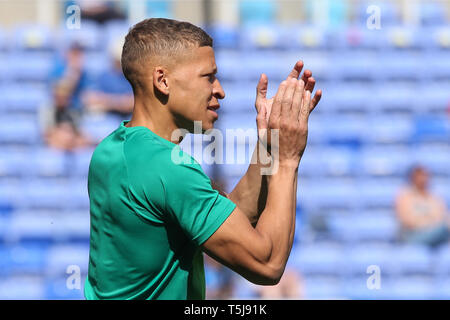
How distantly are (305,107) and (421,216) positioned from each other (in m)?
3.68

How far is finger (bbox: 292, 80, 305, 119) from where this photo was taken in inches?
66.3

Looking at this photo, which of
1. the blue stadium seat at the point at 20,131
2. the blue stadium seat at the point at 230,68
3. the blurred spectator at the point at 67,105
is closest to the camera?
the blurred spectator at the point at 67,105

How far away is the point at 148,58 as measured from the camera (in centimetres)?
170

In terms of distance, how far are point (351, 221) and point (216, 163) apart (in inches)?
51.4

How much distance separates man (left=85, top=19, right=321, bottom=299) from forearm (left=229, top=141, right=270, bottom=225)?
0.15 m

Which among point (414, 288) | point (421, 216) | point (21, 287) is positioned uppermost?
point (421, 216)

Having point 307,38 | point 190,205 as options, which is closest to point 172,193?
point 190,205

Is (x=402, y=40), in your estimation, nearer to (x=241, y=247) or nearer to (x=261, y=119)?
(x=261, y=119)

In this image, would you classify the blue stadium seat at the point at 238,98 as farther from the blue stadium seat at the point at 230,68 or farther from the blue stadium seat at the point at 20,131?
the blue stadium seat at the point at 20,131

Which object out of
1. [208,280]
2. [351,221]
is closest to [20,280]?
[208,280]

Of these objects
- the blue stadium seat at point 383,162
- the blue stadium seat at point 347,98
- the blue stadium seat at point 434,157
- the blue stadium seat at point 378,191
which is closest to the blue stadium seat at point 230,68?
the blue stadium seat at point 347,98

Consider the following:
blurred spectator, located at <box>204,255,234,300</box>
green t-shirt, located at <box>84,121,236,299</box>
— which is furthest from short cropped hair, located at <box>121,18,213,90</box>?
blurred spectator, located at <box>204,255,234,300</box>

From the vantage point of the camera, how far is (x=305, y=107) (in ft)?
5.61

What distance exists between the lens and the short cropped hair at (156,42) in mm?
1692
